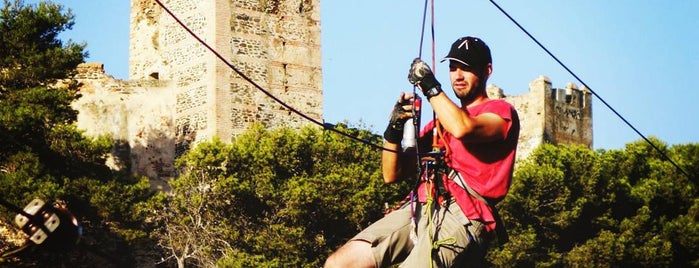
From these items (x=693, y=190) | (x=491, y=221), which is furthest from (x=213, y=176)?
(x=491, y=221)

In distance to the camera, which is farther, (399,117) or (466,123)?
(399,117)

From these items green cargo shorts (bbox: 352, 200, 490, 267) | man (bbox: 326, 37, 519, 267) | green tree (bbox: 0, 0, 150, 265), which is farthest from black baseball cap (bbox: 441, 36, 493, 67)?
green tree (bbox: 0, 0, 150, 265)

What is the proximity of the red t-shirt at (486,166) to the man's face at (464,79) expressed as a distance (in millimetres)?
197

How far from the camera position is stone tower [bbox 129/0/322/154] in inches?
2002

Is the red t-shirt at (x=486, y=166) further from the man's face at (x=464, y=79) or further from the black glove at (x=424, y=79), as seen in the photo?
the black glove at (x=424, y=79)

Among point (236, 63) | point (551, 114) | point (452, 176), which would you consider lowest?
point (452, 176)

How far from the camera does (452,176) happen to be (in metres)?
11.9

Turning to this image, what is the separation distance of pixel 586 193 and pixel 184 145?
38.9 feet

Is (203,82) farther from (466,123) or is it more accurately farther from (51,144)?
(466,123)

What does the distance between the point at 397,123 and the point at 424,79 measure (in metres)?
0.71

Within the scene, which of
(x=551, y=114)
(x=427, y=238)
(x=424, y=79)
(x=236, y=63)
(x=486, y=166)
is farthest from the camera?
(x=551, y=114)

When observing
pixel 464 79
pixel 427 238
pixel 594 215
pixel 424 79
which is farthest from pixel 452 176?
pixel 594 215

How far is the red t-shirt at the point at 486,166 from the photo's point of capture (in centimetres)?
1177

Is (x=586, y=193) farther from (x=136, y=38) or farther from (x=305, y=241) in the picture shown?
(x=136, y=38)
